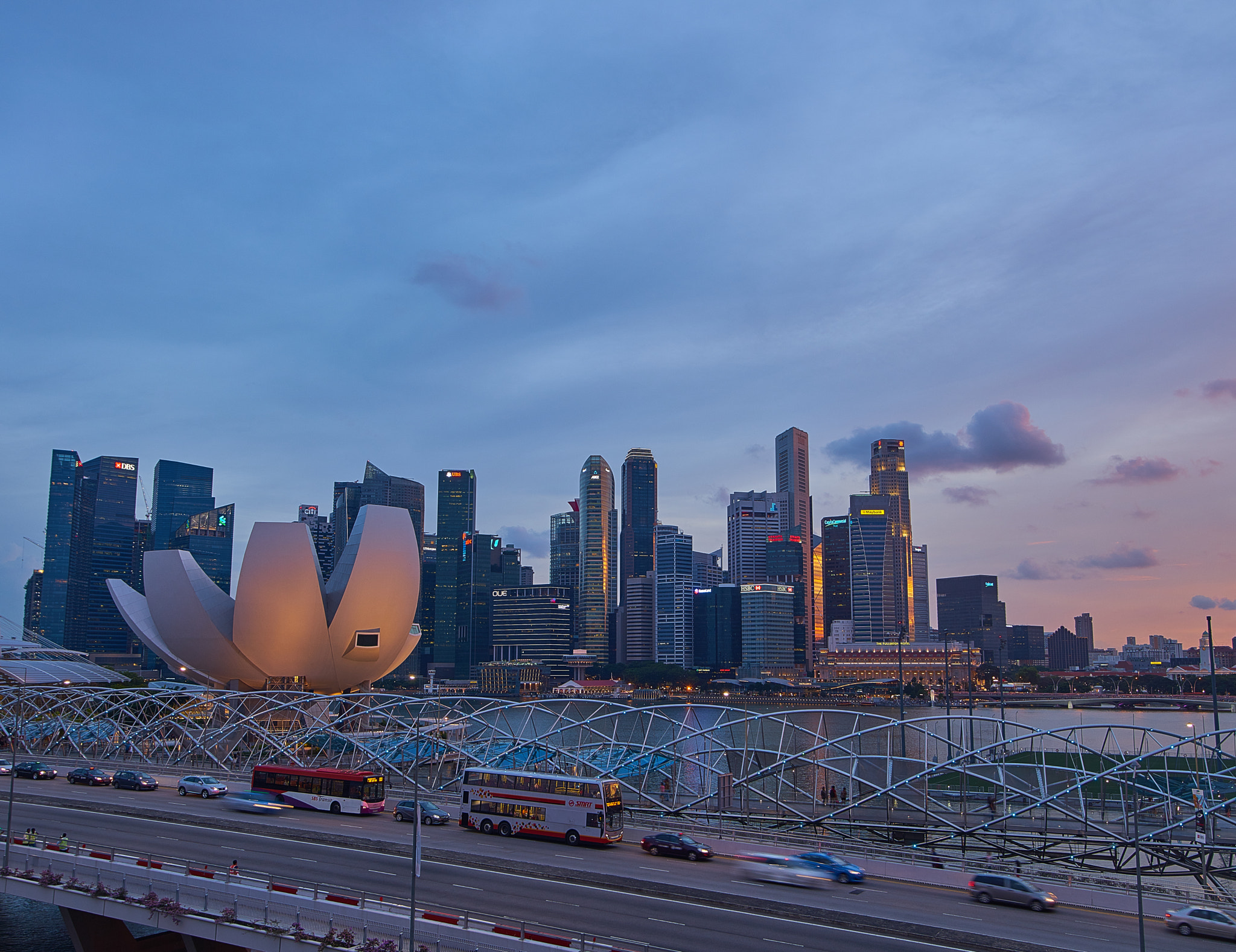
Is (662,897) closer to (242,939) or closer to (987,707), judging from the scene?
(242,939)

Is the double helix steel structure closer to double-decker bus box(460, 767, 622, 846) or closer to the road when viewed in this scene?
the road

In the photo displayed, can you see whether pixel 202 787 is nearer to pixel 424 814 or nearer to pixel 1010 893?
pixel 424 814

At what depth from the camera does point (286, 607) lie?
59906 mm

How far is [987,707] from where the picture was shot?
16425cm

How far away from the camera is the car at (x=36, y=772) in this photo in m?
42.2

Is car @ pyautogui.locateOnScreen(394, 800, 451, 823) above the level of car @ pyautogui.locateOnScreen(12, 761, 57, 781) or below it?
above

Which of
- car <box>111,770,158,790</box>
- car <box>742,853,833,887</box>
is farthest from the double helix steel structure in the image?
car <box>111,770,158,790</box>

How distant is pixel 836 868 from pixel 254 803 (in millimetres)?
21026

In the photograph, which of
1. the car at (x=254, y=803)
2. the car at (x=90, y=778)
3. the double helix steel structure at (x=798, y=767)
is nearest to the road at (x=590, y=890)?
the car at (x=254, y=803)

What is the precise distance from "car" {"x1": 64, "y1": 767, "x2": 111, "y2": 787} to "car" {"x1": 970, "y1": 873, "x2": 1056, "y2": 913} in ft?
117

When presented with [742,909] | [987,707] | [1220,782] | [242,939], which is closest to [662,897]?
[742,909]

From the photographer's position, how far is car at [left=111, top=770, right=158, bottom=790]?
1527 inches

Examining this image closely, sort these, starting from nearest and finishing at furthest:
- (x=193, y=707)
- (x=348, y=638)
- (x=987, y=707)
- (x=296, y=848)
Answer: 1. (x=296, y=848)
2. (x=193, y=707)
3. (x=348, y=638)
4. (x=987, y=707)

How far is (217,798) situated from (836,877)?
2531 centimetres
